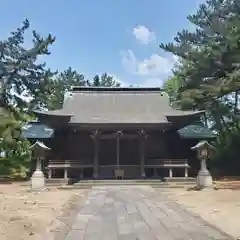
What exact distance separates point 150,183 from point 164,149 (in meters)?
3.37

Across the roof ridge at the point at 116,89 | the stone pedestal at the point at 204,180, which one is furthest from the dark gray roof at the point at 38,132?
the stone pedestal at the point at 204,180

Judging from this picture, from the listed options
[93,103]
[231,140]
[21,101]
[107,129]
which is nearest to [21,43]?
[21,101]

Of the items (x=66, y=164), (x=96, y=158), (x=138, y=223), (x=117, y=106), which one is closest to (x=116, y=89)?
Answer: (x=117, y=106)

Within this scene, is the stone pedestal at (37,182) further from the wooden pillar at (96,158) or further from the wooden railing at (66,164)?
the wooden pillar at (96,158)

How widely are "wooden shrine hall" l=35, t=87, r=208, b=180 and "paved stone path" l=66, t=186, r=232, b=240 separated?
374 inches

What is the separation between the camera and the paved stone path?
673 centimetres

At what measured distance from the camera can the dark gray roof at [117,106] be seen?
21.3 meters

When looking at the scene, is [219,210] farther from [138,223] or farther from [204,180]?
[204,180]

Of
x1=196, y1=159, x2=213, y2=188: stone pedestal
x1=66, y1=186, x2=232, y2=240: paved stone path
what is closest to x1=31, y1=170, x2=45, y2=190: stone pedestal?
x1=66, y1=186, x2=232, y2=240: paved stone path

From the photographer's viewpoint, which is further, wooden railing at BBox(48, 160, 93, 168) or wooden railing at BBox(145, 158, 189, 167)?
wooden railing at BBox(145, 158, 189, 167)

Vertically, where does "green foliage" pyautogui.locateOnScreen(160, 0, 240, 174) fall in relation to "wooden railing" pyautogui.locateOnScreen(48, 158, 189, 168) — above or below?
above

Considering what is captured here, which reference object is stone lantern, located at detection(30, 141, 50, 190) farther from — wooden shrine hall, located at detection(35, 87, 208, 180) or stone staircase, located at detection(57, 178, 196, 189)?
wooden shrine hall, located at detection(35, 87, 208, 180)

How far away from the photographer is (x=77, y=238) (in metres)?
6.54

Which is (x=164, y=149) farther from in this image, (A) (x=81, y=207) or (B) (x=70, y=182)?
(A) (x=81, y=207)
